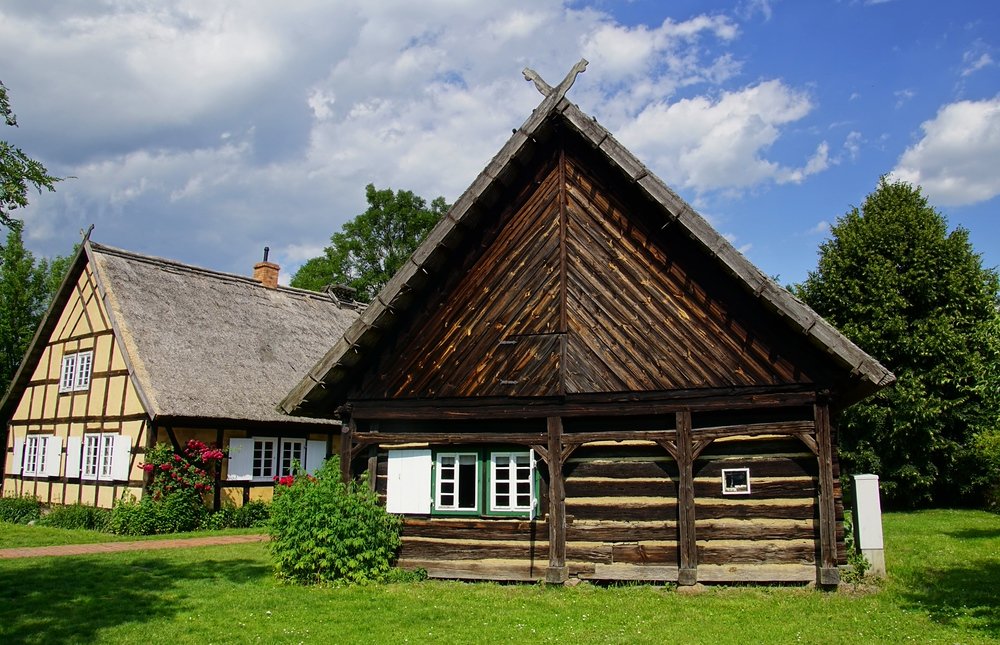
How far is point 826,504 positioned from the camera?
454 inches

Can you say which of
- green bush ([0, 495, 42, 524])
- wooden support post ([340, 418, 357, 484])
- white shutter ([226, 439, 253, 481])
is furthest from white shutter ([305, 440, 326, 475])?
wooden support post ([340, 418, 357, 484])

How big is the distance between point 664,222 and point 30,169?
10054mm

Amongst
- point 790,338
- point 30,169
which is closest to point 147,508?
point 30,169

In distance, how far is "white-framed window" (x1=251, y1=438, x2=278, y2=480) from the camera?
2398 centimetres

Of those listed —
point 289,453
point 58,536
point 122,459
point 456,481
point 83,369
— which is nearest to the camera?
point 456,481

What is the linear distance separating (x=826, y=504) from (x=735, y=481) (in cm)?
132

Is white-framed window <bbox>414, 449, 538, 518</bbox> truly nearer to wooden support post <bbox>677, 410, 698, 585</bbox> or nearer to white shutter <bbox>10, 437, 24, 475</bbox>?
wooden support post <bbox>677, 410, 698, 585</bbox>

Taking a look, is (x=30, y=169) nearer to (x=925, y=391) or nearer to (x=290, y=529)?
(x=290, y=529)

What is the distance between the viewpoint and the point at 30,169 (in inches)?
488

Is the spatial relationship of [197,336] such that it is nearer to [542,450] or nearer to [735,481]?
[542,450]

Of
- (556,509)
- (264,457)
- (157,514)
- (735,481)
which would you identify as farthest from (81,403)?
(735,481)

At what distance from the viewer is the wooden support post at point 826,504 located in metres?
11.4

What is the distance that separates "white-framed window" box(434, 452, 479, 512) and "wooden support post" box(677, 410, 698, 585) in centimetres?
342

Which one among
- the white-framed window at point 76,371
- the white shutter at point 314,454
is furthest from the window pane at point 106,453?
the white shutter at point 314,454
